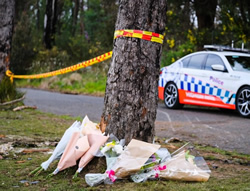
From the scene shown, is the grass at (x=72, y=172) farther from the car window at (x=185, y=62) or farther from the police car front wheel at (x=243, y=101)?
the car window at (x=185, y=62)

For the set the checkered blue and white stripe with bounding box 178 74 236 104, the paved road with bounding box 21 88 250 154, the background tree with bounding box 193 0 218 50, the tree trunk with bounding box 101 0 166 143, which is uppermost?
the background tree with bounding box 193 0 218 50

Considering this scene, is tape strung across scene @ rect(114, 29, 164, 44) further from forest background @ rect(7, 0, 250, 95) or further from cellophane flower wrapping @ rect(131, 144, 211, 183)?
forest background @ rect(7, 0, 250, 95)

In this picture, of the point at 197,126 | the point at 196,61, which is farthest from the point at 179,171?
the point at 196,61

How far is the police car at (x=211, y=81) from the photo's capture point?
10515 mm

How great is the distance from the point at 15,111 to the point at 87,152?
6.08 meters

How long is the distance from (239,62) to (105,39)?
1516cm

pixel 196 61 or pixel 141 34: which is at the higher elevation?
pixel 141 34

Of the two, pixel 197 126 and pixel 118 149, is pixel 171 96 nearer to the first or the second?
pixel 197 126

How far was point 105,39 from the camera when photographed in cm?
2562

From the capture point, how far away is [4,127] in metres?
7.09

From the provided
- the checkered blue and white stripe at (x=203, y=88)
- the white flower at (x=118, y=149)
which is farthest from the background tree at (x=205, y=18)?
the white flower at (x=118, y=149)

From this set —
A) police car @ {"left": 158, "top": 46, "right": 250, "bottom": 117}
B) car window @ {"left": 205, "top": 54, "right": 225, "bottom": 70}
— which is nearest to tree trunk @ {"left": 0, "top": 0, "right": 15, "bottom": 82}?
police car @ {"left": 158, "top": 46, "right": 250, "bottom": 117}

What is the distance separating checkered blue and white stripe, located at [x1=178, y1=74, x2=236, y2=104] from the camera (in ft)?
35.1

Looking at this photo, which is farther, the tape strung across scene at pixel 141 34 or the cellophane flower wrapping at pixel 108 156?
the tape strung across scene at pixel 141 34
